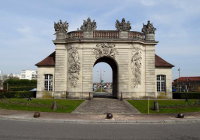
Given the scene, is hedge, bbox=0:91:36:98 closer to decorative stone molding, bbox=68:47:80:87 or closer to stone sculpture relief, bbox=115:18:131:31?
decorative stone molding, bbox=68:47:80:87

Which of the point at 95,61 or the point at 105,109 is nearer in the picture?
the point at 105,109

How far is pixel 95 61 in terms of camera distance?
31.8 meters

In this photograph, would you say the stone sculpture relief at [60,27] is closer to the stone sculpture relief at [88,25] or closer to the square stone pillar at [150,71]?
the stone sculpture relief at [88,25]

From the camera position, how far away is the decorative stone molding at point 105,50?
31.2 metres

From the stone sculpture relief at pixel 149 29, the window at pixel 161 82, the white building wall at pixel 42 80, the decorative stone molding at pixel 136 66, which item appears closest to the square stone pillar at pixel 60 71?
the white building wall at pixel 42 80

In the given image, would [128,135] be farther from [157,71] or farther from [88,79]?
[157,71]

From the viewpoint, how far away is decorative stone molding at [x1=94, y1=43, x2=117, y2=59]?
31.2 m

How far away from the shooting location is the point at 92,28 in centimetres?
3162

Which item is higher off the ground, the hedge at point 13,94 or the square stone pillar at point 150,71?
the square stone pillar at point 150,71

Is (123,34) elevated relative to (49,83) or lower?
elevated

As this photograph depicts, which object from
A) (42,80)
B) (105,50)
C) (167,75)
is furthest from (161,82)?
(42,80)

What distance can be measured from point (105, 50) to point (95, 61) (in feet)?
7.26

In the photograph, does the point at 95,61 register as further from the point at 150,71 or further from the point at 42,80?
the point at 42,80

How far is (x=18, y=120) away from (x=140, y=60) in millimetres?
20623
